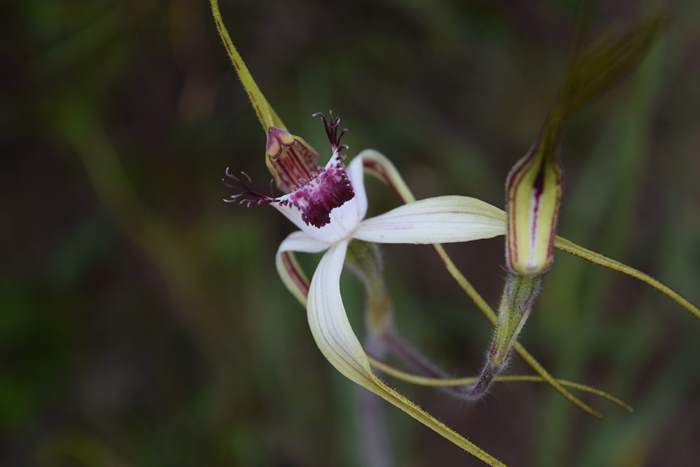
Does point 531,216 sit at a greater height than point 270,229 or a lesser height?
lesser

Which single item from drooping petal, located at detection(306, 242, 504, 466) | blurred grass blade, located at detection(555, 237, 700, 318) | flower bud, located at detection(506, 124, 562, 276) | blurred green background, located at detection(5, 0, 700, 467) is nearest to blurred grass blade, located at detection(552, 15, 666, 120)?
flower bud, located at detection(506, 124, 562, 276)

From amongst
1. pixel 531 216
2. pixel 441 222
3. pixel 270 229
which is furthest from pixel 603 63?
pixel 270 229

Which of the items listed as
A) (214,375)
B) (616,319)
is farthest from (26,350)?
(616,319)

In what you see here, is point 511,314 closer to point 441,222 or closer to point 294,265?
point 441,222

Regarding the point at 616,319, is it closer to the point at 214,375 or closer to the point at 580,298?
the point at 580,298

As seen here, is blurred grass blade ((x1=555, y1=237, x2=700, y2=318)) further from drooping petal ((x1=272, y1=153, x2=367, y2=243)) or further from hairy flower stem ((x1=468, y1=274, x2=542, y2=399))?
drooping petal ((x1=272, y1=153, x2=367, y2=243))
